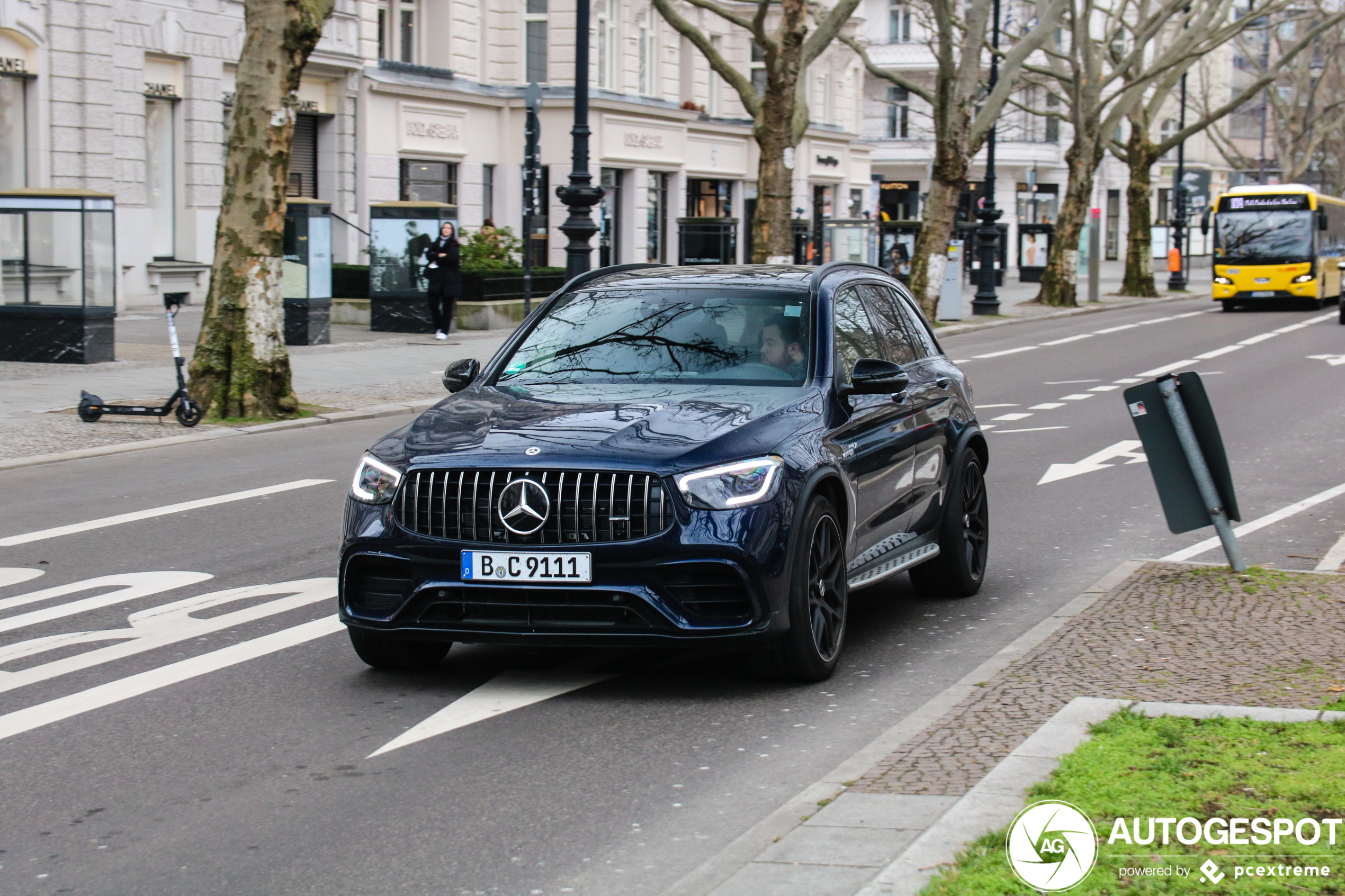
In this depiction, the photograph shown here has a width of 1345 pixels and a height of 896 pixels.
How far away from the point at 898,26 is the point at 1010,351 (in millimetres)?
50597

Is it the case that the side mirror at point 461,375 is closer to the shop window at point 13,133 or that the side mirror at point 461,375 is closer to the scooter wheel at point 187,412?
the scooter wheel at point 187,412

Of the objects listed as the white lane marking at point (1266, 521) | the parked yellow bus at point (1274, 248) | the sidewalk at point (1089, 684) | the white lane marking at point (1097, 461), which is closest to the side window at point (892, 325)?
the sidewalk at point (1089, 684)

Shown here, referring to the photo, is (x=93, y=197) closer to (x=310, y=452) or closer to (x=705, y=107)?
(x=310, y=452)

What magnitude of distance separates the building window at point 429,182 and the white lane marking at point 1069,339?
14.7 m

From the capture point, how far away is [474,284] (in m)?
29.0

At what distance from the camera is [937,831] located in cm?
448

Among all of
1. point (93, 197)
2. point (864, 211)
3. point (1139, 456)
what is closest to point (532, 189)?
point (93, 197)

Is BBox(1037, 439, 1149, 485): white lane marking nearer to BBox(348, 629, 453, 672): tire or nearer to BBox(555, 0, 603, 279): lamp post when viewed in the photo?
BBox(348, 629, 453, 672): tire

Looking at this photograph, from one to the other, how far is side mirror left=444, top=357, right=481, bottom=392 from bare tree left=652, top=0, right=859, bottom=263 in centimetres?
2133

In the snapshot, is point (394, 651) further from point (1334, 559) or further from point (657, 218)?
point (657, 218)

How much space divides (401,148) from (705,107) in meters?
14.2

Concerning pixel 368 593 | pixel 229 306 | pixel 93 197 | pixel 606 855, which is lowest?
pixel 606 855

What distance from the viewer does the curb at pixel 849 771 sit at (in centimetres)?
456

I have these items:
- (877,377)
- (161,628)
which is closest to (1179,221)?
(877,377)
